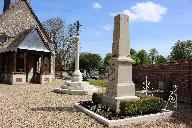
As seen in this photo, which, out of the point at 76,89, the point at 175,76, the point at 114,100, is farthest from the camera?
the point at 76,89

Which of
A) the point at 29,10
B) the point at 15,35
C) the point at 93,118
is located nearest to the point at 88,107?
the point at 93,118

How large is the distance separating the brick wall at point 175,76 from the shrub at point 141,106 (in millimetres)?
5573

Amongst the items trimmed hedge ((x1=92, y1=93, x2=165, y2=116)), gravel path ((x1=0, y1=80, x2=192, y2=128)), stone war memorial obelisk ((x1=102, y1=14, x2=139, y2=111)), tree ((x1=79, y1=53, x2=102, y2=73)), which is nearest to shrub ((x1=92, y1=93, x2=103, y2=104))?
stone war memorial obelisk ((x1=102, y1=14, x2=139, y2=111))

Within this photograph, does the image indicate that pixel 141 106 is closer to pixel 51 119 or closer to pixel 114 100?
pixel 114 100

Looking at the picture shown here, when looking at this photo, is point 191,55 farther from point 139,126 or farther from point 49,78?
point 139,126

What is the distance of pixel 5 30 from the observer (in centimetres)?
3200

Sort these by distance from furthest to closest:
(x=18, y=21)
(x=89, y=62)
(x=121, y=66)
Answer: (x=89, y=62) < (x=18, y=21) < (x=121, y=66)

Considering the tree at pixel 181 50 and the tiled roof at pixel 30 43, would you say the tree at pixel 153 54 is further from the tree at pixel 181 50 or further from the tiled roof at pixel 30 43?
the tiled roof at pixel 30 43

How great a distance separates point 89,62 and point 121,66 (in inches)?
A: 2081

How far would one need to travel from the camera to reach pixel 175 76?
63.1 feet

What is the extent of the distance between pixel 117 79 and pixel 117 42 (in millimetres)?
1758

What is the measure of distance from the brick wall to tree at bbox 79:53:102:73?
38407 mm

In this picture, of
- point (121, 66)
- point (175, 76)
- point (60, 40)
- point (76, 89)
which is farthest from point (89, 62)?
point (121, 66)

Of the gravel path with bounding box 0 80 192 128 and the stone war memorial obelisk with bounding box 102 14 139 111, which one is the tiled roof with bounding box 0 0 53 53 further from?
the stone war memorial obelisk with bounding box 102 14 139 111
